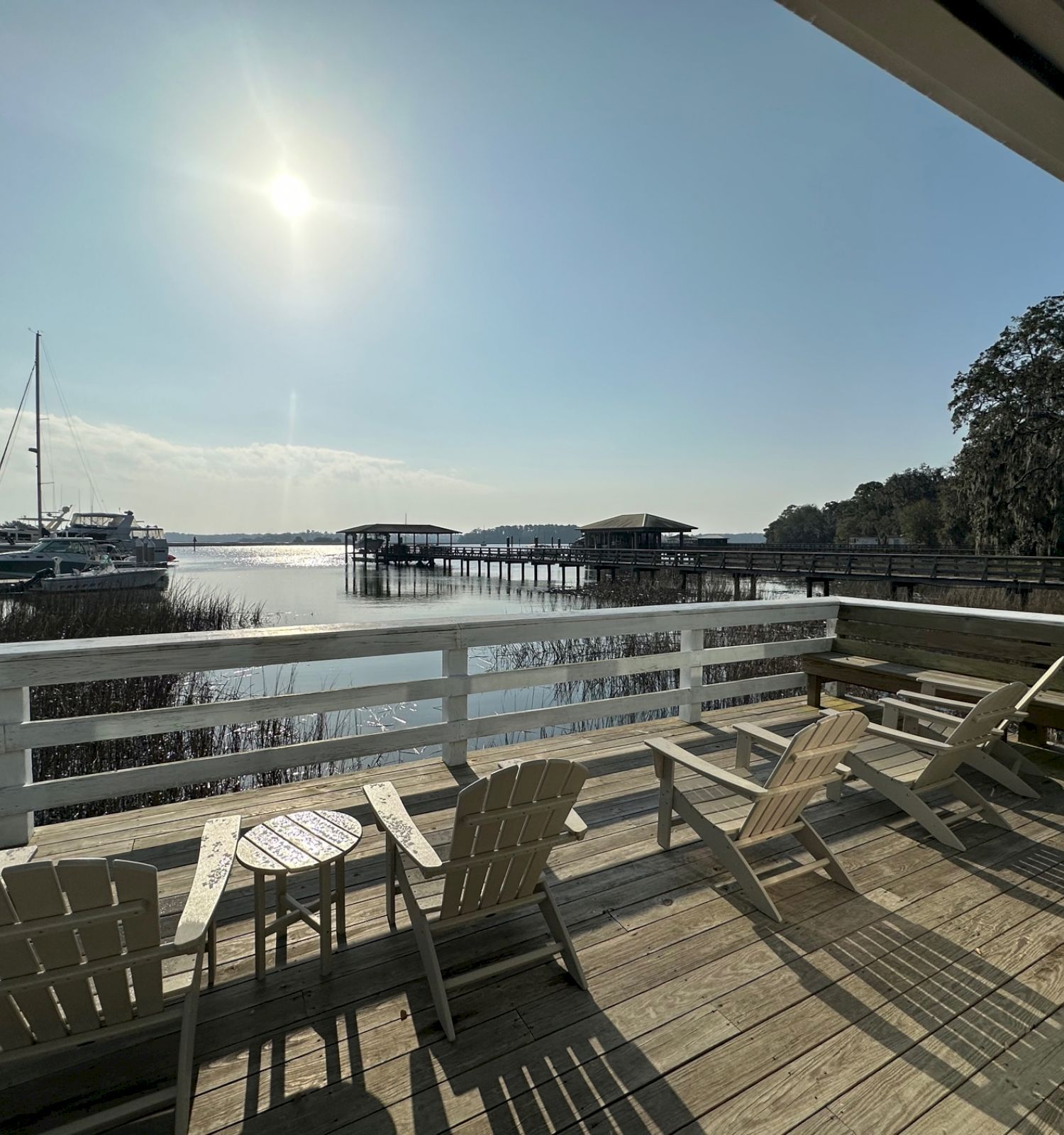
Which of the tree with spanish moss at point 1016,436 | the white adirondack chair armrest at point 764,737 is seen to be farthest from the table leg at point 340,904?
the tree with spanish moss at point 1016,436

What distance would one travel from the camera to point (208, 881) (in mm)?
1586

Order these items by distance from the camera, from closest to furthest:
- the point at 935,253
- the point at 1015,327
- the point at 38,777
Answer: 1. the point at 38,777
2. the point at 935,253
3. the point at 1015,327

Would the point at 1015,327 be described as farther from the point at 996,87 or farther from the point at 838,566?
the point at 996,87

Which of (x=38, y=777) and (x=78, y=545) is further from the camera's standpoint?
(x=78, y=545)

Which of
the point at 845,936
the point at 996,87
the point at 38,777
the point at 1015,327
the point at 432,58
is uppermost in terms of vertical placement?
the point at 1015,327

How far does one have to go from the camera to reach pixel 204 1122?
4.68ft

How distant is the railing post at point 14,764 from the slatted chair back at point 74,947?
191 cm

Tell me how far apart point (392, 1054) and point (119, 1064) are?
0.75 m

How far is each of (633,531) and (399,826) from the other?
36.9 metres

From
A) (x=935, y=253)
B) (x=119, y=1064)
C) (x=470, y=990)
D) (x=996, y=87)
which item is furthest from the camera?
(x=935, y=253)

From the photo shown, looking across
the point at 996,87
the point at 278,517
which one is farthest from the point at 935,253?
the point at 278,517

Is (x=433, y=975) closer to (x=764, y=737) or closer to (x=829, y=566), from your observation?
(x=764, y=737)

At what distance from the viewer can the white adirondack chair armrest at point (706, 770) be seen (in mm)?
2377

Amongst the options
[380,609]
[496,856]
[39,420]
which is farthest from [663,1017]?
[39,420]
